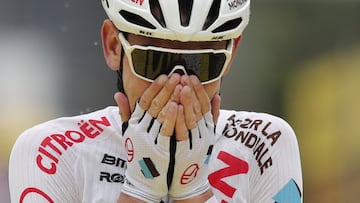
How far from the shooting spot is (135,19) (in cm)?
124

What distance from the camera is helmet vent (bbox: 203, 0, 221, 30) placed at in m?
1.23

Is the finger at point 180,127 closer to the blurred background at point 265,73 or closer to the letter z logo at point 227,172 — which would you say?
the letter z logo at point 227,172

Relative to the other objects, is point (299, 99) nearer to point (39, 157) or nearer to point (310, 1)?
point (310, 1)

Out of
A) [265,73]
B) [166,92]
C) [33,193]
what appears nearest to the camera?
[166,92]

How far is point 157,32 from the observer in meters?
1.21

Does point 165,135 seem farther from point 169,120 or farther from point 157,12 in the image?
point 157,12

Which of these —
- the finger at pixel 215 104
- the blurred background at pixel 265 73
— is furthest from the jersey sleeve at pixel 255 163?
the blurred background at pixel 265 73

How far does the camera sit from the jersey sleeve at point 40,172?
1318 millimetres

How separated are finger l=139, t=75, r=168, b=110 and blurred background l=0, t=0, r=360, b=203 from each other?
177cm

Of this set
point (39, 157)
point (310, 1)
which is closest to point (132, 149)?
point (39, 157)

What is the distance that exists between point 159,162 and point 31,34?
78.7 inches

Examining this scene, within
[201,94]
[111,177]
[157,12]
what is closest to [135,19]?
[157,12]

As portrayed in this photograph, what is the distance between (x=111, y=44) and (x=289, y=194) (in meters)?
0.36

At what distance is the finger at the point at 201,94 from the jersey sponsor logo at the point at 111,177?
0.63 ft
